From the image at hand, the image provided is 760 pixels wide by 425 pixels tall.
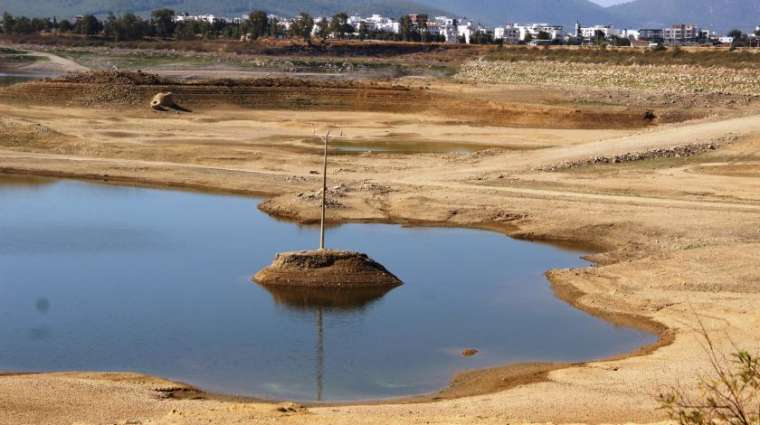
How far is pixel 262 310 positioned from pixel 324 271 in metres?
2.79

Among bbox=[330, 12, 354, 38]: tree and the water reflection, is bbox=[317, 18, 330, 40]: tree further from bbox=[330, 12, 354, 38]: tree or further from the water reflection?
the water reflection

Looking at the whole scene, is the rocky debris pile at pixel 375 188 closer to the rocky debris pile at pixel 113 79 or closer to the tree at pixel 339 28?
the rocky debris pile at pixel 113 79

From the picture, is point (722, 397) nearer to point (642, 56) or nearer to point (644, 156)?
point (644, 156)

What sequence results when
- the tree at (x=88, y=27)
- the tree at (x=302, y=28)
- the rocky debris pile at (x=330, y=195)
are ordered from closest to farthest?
the rocky debris pile at (x=330, y=195) < the tree at (x=88, y=27) < the tree at (x=302, y=28)

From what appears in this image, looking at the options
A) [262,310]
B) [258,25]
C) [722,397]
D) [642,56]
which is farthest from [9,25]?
[722,397]

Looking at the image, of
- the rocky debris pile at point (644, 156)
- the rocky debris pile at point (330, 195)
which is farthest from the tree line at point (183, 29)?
the rocky debris pile at point (330, 195)

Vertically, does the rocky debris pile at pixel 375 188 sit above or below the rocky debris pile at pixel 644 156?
below

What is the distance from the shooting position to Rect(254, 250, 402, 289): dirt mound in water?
32.2 m

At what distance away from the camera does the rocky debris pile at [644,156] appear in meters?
52.2

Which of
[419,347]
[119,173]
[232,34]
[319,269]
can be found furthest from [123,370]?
[232,34]

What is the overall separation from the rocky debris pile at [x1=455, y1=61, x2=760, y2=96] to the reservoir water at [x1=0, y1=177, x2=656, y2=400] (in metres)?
49.7

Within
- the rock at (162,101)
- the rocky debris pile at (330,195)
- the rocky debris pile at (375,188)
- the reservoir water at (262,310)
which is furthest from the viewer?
the rock at (162,101)

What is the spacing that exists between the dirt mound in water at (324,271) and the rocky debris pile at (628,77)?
5478cm

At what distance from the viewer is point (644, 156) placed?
176 feet
